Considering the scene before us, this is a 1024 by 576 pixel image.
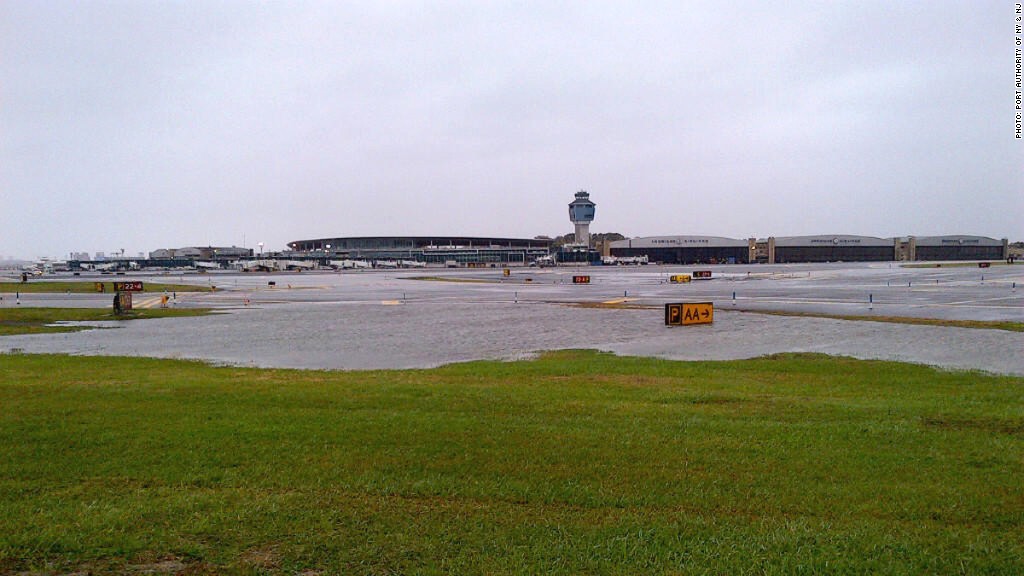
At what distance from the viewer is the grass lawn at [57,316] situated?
33.3m

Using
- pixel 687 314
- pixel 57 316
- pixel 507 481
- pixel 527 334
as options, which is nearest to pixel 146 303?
pixel 57 316

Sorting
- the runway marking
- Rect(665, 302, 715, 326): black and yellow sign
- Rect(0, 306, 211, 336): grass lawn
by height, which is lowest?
the runway marking

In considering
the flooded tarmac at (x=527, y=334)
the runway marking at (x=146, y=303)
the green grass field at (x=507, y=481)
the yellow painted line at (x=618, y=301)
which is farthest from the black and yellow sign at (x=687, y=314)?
the runway marking at (x=146, y=303)

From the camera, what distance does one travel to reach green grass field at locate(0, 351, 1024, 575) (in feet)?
20.1

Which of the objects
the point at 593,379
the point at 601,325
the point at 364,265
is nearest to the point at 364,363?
the point at 593,379

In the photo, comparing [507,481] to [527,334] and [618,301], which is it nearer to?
[527,334]

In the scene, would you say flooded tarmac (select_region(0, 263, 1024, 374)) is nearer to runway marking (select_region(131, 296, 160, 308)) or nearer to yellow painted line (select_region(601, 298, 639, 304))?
yellow painted line (select_region(601, 298, 639, 304))

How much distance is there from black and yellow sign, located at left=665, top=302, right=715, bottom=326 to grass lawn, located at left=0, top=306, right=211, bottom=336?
84.8ft

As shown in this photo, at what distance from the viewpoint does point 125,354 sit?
23250 mm

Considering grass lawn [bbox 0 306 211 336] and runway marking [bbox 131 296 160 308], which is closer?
grass lawn [bbox 0 306 211 336]

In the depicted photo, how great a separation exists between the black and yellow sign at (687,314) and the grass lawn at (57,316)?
25.8 meters

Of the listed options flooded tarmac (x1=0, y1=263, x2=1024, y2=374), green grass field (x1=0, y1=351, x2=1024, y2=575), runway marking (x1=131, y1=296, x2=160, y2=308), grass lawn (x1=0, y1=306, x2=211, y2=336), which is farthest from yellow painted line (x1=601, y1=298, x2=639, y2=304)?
green grass field (x1=0, y1=351, x2=1024, y2=575)

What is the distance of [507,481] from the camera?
7.98 metres

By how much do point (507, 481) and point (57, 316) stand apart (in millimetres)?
40233
